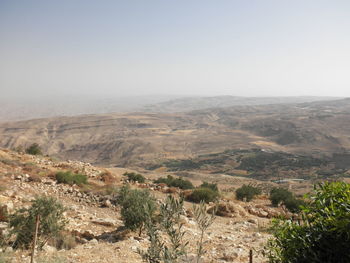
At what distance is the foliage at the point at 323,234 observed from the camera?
3.09 metres

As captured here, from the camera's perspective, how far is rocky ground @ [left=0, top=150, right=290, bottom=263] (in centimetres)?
608

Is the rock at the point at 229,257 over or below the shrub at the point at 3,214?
below

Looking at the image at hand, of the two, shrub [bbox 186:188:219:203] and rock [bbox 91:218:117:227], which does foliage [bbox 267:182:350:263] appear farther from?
shrub [bbox 186:188:219:203]

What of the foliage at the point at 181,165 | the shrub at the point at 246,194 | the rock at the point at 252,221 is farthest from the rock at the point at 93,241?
the foliage at the point at 181,165

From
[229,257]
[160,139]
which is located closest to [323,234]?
[229,257]

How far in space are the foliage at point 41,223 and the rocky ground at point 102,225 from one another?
1.05 ft

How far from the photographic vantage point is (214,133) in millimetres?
86562

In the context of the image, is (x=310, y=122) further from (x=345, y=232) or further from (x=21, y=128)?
(x=21, y=128)

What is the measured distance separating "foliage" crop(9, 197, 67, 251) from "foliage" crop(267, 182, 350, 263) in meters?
5.58

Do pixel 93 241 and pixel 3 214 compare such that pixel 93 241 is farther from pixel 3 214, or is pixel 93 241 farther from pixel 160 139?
pixel 160 139

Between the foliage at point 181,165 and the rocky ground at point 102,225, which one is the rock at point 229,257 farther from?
the foliage at point 181,165

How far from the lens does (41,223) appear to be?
6.32 metres

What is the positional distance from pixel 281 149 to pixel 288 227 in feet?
207

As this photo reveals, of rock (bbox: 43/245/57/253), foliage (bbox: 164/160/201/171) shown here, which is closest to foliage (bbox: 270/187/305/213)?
rock (bbox: 43/245/57/253)
